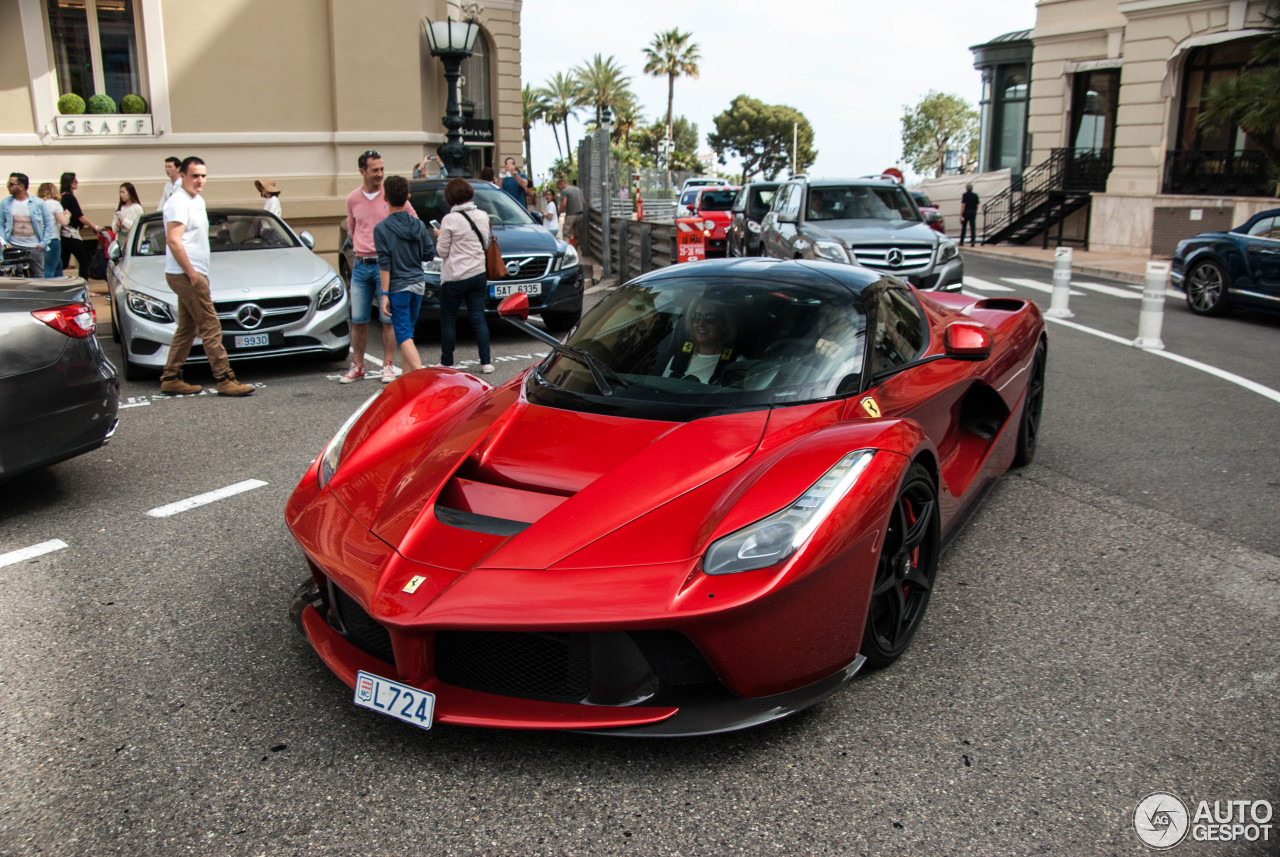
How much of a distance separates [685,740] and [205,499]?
3554mm

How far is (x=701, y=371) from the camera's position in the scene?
3.81 metres

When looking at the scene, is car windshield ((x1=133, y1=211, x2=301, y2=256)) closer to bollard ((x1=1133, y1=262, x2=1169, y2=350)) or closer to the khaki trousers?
the khaki trousers

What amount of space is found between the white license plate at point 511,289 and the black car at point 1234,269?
8.83 m

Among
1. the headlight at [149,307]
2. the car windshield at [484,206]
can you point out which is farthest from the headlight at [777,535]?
the car windshield at [484,206]

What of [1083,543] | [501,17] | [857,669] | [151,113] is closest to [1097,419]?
[1083,543]

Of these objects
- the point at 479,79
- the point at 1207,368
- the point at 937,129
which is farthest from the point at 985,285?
the point at 937,129

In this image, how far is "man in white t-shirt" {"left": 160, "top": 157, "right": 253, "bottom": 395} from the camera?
775 cm

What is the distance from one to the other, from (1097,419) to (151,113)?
16.3m

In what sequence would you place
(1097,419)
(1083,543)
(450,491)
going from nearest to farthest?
(450,491) → (1083,543) → (1097,419)

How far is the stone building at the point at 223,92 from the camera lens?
1655 cm

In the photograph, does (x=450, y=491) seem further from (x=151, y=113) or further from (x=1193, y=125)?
(x=1193, y=125)

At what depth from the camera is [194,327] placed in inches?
322

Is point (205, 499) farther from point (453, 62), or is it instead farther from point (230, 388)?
point (453, 62)

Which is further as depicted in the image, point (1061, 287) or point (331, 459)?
point (1061, 287)
